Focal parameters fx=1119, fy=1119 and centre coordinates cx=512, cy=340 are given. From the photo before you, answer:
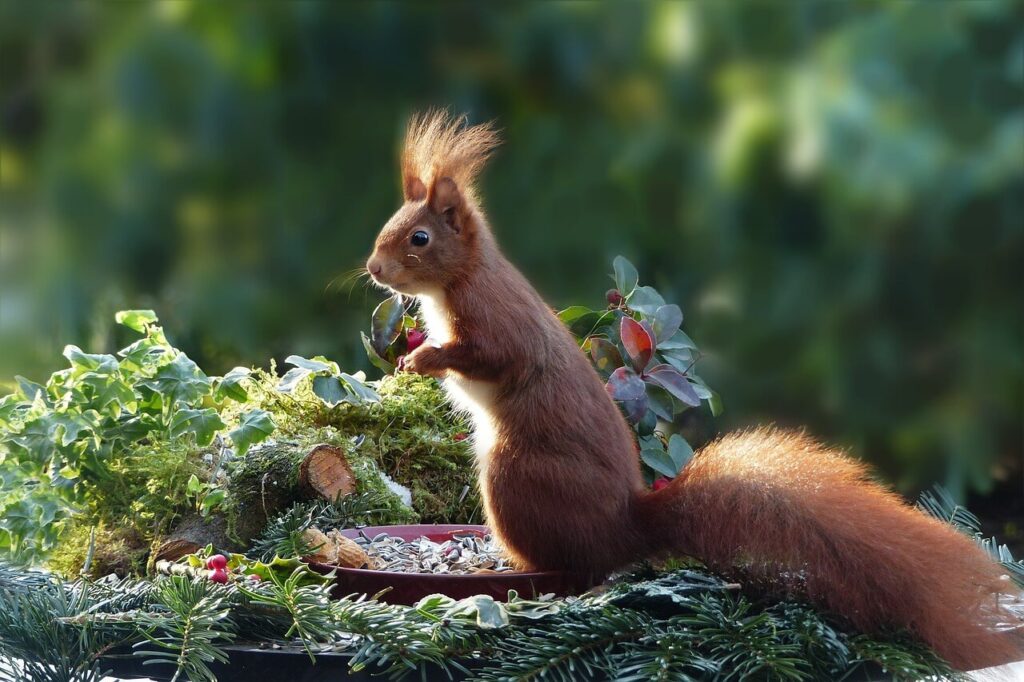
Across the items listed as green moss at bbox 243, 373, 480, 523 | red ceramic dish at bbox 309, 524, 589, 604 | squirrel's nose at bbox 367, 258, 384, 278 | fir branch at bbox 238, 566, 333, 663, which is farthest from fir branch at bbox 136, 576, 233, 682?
green moss at bbox 243, 373, 480, 523

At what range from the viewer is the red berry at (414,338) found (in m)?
1.38

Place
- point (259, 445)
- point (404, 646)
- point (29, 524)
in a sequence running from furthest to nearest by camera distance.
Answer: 1. point (259, 445)
2. point (29, 524)
3. point (404, 646)

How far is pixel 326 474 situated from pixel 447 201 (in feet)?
1.07

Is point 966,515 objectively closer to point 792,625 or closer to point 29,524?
point 792,625

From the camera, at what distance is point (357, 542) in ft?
3.76

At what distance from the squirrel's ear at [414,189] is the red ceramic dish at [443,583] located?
0.38 meters

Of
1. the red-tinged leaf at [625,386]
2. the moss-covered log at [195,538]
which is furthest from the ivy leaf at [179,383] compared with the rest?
the red-tinged leaf at [625,386]

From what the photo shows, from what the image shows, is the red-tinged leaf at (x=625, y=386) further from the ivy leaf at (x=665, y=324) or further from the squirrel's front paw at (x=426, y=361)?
the squirrel's front paw at (x=426, y=361)

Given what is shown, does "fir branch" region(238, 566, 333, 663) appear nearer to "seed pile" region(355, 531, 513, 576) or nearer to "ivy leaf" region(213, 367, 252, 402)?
"seed pile" region(355, 531, 513, 576)

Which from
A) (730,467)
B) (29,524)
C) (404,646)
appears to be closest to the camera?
(404,646)

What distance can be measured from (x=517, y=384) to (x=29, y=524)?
49 cm

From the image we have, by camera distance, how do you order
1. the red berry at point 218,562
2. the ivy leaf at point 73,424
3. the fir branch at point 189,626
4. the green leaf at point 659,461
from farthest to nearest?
1. the green leaf at point 659,461
2. the ivy leaf at point 73,424
3. the red berry at point 218,562
4. the fir branch at point 189,626

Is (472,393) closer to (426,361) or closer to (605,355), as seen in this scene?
(426,361)

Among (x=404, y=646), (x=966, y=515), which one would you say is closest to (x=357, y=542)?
(x=404, y=646)
